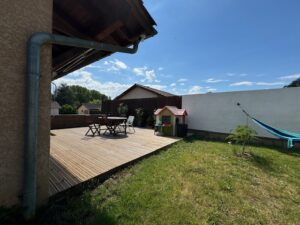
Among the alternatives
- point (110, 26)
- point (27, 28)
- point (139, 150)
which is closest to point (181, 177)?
point (139, 150)

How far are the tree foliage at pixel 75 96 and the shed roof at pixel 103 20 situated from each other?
28183mm

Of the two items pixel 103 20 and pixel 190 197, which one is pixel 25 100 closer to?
pixel 103 20

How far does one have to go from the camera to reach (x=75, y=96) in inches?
1941

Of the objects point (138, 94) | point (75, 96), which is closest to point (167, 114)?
point (138, 94)

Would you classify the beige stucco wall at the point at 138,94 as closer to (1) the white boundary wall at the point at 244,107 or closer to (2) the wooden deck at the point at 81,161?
(1) the white boundary wall at the point at 244,107

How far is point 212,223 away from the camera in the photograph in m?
2.07

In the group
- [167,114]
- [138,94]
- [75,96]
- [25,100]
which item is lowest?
[167,114]

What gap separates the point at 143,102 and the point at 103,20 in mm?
8521

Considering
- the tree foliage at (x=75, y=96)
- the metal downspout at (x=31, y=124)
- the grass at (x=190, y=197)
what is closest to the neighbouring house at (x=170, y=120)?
the grass at (x=190, y=197)

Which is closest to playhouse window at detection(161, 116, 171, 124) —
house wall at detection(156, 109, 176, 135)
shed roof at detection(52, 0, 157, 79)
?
house wall at detection(156, 109, 176, 135)

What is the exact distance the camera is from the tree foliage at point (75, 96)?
134 feet

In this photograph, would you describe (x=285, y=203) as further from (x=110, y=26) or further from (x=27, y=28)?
(x=27, y=28)

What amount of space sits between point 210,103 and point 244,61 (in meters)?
3.48

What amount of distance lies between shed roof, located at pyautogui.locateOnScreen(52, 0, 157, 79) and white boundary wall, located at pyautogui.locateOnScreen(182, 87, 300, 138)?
19.5ft
